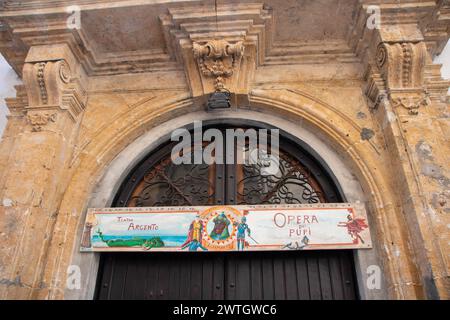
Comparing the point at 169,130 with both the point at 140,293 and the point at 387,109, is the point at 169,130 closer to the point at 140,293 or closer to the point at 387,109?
the point at 140,293

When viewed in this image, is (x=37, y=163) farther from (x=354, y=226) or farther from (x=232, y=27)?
(x=354, y=226)

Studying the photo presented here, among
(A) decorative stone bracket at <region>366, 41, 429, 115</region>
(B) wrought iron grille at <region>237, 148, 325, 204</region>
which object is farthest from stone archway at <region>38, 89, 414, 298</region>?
(A) decorative stone bracket at <region>366, 41, 429, 115</region>

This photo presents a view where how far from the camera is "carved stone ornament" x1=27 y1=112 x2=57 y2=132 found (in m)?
2.78

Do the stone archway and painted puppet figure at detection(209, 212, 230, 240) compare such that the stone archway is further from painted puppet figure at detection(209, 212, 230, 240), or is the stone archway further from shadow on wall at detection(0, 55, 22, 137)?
shadow on wall at detection(0, 55, 22, 137)

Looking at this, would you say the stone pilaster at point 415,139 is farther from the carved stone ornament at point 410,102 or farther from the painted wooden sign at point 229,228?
the painted wooden sign at point 229,228

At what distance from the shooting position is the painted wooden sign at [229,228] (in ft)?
8.29

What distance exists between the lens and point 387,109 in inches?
105


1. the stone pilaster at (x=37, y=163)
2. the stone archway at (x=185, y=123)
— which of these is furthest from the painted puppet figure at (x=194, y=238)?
the stone pilaster at (x=37, y=163)

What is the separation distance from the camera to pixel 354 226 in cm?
254

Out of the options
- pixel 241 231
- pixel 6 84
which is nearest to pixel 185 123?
pixel 241 231

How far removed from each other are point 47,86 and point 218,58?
1571 millimetres
